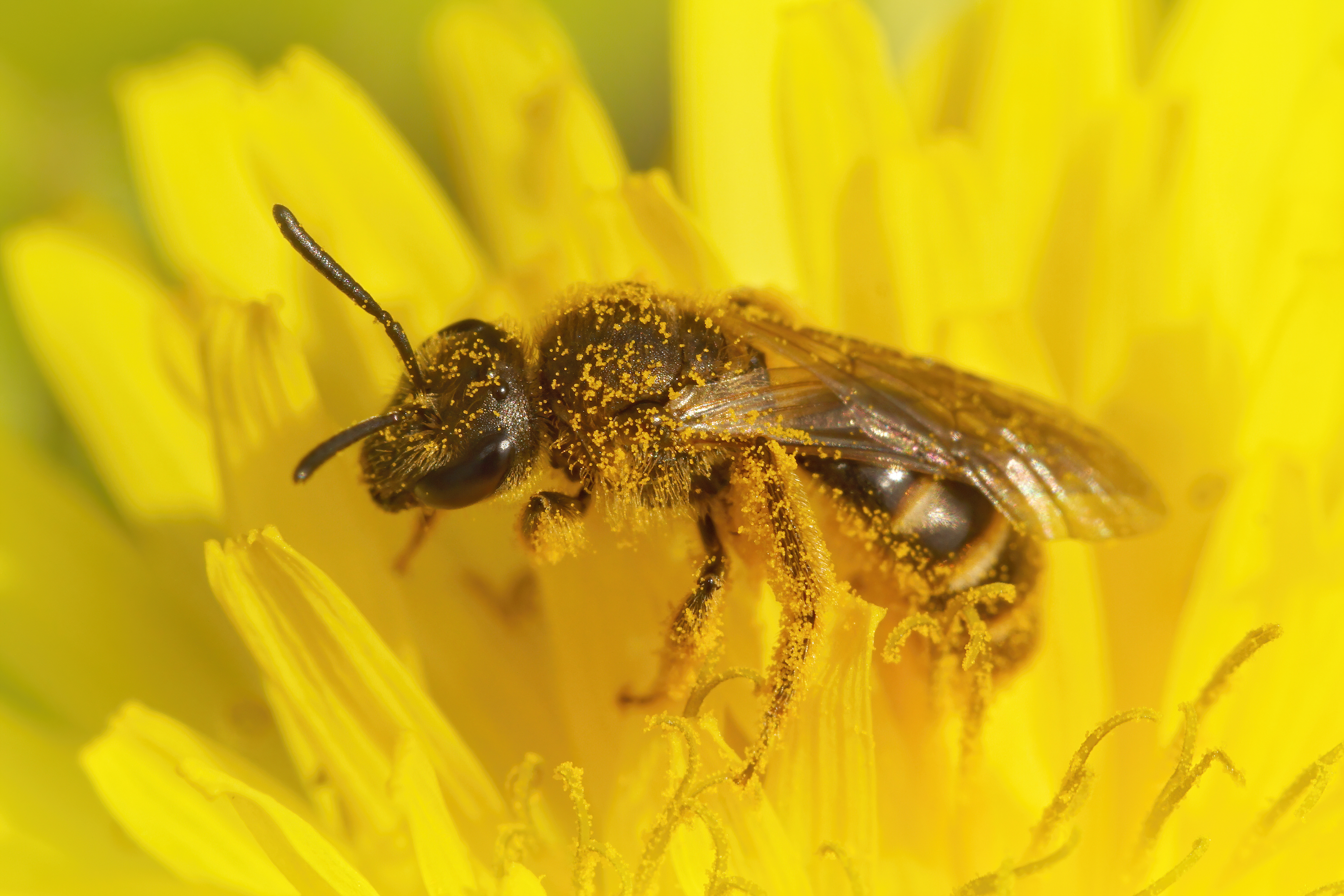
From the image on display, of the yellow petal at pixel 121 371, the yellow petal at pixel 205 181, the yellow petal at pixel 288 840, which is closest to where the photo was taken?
the yellow petal at pixel 288 840

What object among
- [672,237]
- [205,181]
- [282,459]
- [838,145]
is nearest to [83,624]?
[282,459]

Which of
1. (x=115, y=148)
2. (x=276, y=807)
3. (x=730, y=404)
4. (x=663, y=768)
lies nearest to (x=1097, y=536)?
(x=730, y=404)

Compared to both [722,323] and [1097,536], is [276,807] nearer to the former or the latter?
[722,323]

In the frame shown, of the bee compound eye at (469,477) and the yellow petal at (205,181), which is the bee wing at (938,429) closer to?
the bee compound eye at (469,477)

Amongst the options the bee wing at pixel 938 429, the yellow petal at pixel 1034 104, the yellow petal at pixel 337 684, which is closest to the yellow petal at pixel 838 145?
the yellow petal at pixel 1034 104

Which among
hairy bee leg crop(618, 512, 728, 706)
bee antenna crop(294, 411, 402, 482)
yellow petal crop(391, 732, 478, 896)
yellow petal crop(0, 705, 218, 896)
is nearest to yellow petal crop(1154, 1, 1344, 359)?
hairy bee leg crop(618, 512, 728, 706)

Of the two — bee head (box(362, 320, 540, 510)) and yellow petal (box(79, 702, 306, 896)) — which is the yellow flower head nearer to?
yellow petal (box(79, 702, 306, 896))
